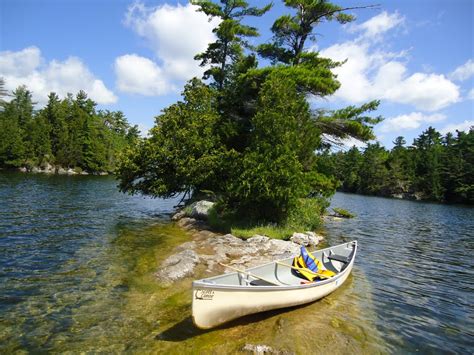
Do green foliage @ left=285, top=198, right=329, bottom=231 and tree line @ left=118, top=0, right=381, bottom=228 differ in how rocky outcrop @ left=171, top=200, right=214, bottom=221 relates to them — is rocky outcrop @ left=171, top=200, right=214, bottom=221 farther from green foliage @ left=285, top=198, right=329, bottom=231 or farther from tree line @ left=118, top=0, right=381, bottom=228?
green foliage @ left=285, top=198, right=329, bottom=231

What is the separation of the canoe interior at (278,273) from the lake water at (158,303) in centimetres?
105

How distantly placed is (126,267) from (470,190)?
9105 cm

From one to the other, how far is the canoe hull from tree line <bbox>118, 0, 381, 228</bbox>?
413 inches

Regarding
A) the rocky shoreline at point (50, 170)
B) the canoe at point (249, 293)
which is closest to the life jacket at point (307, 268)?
the canoe at point (249, 293)

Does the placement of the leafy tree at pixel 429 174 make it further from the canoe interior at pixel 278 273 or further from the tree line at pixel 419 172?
the canoe interior at pixel 278 273

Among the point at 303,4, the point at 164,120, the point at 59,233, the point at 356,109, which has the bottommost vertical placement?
the point at 59,233

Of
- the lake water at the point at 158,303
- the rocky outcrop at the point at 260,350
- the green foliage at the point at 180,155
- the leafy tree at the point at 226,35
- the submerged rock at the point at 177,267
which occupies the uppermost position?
the leafy tree at the point at 226,35

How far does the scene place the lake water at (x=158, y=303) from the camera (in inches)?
340

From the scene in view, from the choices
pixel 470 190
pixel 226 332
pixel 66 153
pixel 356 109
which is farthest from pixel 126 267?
pixel 470 190

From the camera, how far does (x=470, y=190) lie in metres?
80.2

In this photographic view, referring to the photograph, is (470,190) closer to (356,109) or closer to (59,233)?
(356,109)

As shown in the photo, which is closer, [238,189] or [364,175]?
[238,189]

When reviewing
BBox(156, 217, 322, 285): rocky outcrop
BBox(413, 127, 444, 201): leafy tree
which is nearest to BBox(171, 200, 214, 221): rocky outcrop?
BBox(156, 217, 322, 285): rocky outcrop

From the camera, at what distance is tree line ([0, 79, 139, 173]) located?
2899 inches
